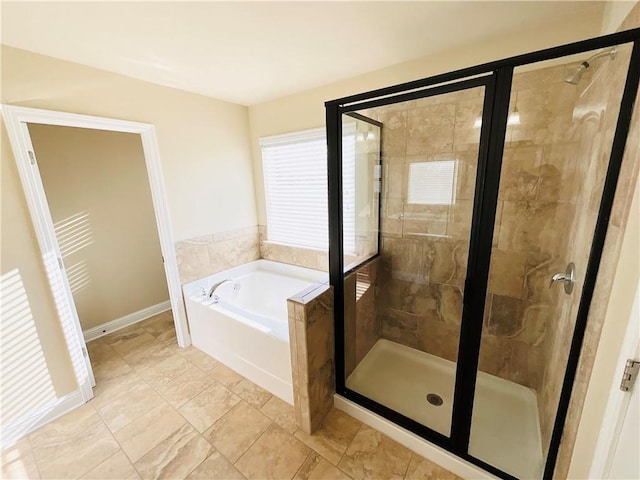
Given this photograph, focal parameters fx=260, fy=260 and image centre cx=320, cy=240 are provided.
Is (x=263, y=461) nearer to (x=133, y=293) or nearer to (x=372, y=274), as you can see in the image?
(x=372, y=274)

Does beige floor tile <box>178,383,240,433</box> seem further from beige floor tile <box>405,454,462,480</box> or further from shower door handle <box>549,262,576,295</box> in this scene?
shower door handle <box>549,262,576,295</box>

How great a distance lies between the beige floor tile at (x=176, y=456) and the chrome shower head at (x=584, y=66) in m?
2.80

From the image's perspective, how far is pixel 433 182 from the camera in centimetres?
208

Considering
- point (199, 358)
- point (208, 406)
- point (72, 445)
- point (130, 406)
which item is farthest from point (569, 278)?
point (72, 445)

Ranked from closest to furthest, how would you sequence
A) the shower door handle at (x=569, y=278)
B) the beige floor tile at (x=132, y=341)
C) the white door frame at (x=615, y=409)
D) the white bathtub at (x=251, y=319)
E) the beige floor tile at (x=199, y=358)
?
the white door frame at (x=615, y=409)
the shower door handle at (x=569, y=278)
the white bathtub at (x=251, y=319)
the beige floor tile at (x=199, y=358)
the beige floor tile at (x=132, y=341)

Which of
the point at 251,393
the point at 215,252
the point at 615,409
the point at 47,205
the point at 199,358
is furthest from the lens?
the point at 215,252

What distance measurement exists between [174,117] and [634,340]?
310 cm

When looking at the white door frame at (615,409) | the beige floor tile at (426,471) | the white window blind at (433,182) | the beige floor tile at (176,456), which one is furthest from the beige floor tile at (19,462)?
the white window blind at (433,182)

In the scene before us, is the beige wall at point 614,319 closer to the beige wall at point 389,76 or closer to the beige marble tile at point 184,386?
the beige wall at point 389,76

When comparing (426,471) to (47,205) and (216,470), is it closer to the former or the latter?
(216,470)

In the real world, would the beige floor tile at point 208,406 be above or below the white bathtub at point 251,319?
below

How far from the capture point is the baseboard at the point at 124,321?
2818 mm

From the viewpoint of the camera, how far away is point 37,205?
1695 mm

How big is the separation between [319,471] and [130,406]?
4.86 feet
